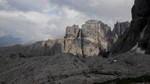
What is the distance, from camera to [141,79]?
152 ft

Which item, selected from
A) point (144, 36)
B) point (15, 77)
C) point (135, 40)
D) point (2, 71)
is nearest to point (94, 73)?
point (15, 77)

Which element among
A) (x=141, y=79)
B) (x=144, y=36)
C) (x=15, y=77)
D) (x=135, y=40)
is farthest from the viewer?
(x=135, y=40)

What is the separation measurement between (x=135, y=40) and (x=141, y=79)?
496 feet

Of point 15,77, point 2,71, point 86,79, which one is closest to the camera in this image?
point 86,79

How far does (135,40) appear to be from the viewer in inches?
7682

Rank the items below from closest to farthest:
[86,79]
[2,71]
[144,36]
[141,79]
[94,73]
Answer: [141,79], [86,79], [94,73], [2,71], [144,36]

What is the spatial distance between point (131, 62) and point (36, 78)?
56.0 feet

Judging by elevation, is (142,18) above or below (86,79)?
above

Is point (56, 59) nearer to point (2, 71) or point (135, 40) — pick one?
point (2, 71)

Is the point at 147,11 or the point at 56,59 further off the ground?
the point at 147,11

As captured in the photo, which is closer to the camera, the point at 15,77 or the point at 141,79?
the point at 141,79

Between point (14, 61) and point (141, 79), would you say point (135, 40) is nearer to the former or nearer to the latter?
point (14, 61)

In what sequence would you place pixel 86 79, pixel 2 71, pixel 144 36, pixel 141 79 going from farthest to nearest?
pixel 144 36 → pixel 2 71 → pixel 86 79 → pixel 141 79

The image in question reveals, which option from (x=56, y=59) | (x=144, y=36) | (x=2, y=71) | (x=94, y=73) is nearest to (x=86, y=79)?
(x=94, y=73)
